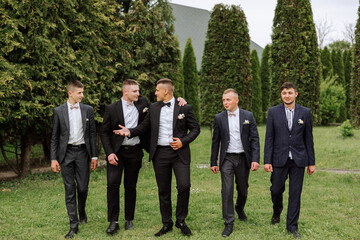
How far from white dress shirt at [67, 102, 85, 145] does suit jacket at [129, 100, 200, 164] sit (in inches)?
34.7

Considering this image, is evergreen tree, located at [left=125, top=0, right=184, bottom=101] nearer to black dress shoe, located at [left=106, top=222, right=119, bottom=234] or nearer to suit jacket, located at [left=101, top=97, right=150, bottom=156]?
suit jacket, located at [left=101, top=97, right=150, bottom=156]

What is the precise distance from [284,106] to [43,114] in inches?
258

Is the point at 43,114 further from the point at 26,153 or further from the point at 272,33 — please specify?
the point at 272,33

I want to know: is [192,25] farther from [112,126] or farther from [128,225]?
[128,225]

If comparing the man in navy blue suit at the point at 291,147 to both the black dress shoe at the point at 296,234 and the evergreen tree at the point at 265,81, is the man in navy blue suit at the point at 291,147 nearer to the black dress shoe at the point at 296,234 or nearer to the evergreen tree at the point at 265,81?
the black dress shoe at the point at 296,234

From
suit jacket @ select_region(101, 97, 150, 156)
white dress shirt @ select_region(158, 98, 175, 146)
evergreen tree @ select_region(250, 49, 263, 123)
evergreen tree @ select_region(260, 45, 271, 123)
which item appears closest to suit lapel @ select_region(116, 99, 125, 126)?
suit jacket @ select_region(101, 97, 150, 156)

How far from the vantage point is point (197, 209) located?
6.69 meters

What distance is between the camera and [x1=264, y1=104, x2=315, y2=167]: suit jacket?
514cm

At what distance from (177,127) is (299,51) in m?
9.21

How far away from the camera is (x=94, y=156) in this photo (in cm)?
559

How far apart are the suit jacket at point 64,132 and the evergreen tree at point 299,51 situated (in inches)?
364

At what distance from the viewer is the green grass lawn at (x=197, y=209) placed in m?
5.36

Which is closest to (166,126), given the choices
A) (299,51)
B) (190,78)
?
(299,51)

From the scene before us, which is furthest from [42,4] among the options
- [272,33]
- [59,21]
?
[272,33]
